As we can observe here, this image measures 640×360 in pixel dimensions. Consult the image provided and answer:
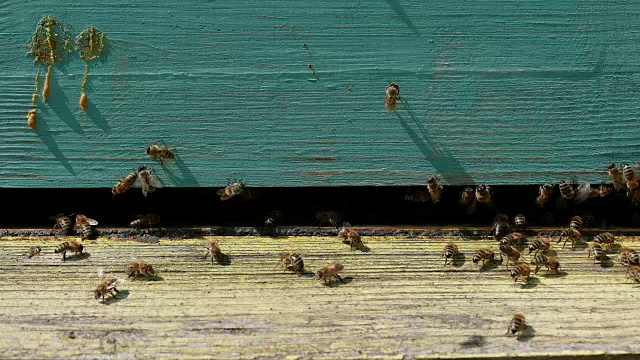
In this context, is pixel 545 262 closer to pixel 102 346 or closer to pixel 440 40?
pixel 440 40

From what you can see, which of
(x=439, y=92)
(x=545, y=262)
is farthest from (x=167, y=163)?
(x=545, y=262)

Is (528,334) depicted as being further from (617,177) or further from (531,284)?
(617,177)

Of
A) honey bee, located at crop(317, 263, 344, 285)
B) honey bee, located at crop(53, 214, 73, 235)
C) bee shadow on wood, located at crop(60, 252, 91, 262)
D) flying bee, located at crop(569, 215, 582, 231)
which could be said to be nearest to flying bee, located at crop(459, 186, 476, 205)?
flying bee, located at crop(569, 215, 582, 231)

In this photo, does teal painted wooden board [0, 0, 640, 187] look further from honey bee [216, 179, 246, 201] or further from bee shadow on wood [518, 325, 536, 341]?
bee shadow on wood [518, 325, 536, 341]

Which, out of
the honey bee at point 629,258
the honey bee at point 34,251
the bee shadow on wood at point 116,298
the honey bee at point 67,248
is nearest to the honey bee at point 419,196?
the honey bee at point 629,258

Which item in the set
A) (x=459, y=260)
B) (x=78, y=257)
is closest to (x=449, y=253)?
(x=459, y=260)
